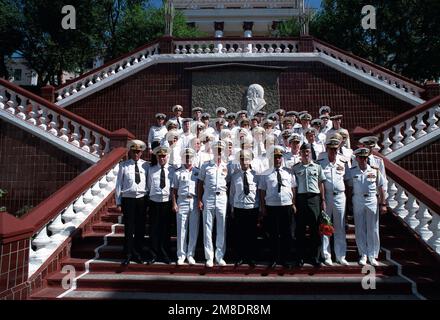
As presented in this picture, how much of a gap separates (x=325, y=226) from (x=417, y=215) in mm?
1920

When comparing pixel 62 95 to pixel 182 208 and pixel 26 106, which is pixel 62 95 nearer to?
pixel 26 106

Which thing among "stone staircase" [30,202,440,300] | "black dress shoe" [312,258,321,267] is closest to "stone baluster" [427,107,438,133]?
"stone staircase" [30,202,440,300]

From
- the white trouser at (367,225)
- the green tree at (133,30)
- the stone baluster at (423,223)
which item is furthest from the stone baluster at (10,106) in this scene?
the green tree at (133,30)

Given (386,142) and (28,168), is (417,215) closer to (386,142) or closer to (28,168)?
(386,142)

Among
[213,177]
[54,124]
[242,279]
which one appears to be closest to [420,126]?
[213,177]

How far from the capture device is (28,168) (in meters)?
8.63

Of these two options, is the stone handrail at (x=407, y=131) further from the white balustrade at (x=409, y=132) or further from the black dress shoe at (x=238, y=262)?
the black dress shoe at (x=238, y=262)

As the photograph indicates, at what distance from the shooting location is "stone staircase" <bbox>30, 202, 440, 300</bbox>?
4.66 m

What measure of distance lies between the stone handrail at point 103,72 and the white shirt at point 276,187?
8991 millimetres

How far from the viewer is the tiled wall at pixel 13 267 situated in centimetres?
407

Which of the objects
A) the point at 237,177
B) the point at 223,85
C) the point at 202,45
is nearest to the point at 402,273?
the point at 237,177

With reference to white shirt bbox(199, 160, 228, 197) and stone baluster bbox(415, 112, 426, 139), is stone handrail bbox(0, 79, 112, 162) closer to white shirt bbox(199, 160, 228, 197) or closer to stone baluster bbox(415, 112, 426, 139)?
white shirt bbox(199, 160, 228, 197)

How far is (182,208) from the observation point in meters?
5.36

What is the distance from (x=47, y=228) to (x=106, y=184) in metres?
1.70
